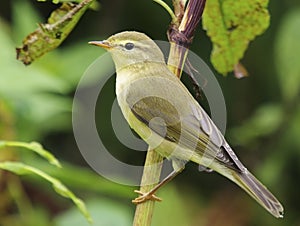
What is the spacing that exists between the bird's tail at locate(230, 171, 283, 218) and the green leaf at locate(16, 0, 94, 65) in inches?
22.3

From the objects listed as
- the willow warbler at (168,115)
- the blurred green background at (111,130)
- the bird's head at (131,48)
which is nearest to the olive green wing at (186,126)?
the willow warbler at (168,115)

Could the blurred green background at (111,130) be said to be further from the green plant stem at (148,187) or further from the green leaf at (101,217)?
the green plant stem at (148,187)

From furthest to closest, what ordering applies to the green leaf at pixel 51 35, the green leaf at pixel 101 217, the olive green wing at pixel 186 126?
the green leaf at pixel 101 217 < the olive green wing at pixel 186 126 < the green leaf at pixel 51 35

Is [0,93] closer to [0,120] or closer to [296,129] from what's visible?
[0,120]

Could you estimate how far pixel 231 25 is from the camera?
1866mm

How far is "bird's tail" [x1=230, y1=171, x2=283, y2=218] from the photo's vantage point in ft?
5.96

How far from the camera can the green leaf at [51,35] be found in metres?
1.71

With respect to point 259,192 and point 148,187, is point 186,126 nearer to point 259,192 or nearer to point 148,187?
point 259,192

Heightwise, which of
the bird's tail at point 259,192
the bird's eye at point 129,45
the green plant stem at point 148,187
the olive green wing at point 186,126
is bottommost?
the bird's tail at point 259,192

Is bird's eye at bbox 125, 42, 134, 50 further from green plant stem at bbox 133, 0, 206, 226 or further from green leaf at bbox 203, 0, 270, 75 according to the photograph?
green plant stem at bbox 133, 0, 206, 226

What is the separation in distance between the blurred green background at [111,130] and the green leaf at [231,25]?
88 cm

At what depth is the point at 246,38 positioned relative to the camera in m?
1.93

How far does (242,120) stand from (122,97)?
1946 mm

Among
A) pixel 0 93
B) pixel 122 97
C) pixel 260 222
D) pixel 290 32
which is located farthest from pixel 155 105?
pixel 260 222
